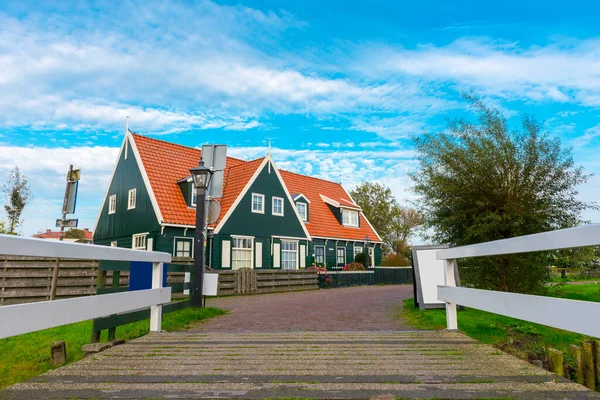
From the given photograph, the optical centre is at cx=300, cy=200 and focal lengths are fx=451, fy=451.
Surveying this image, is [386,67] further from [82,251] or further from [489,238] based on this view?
[82,251]

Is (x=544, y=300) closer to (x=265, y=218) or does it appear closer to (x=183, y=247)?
(x=183, y=247)

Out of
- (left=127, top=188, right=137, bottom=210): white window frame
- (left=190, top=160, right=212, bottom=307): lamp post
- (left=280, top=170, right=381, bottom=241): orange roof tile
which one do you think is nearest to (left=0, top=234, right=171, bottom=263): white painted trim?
(left=190, top=160, right=212, bottom=307): lamp post

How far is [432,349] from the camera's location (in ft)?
15.3

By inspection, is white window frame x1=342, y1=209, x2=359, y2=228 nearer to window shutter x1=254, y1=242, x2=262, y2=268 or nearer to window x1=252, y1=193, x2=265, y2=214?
window x1=252, y1=193, x2=265, y2=214

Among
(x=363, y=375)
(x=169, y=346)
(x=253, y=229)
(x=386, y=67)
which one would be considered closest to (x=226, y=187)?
(x=253, y=229)

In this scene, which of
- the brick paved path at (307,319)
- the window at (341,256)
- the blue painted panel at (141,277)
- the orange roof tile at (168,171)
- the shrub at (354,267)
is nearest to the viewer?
the blue painted panel at (141,277)

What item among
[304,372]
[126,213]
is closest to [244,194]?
[126,213]

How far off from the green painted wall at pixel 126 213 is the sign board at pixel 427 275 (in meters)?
14.4

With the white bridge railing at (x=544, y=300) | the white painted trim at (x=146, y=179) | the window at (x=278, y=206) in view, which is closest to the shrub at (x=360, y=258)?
the window at (x=278, y=206)

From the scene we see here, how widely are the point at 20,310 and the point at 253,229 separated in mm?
21267

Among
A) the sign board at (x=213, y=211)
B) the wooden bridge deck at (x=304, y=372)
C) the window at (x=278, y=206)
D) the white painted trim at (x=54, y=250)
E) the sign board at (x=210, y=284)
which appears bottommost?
the wooden bridge deck at (x=304, y=372)

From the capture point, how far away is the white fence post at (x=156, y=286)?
5.99m

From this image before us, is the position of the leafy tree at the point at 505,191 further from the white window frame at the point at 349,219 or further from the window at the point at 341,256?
the white window frame at the point at 349,219

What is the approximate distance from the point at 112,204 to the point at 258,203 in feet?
28.4
